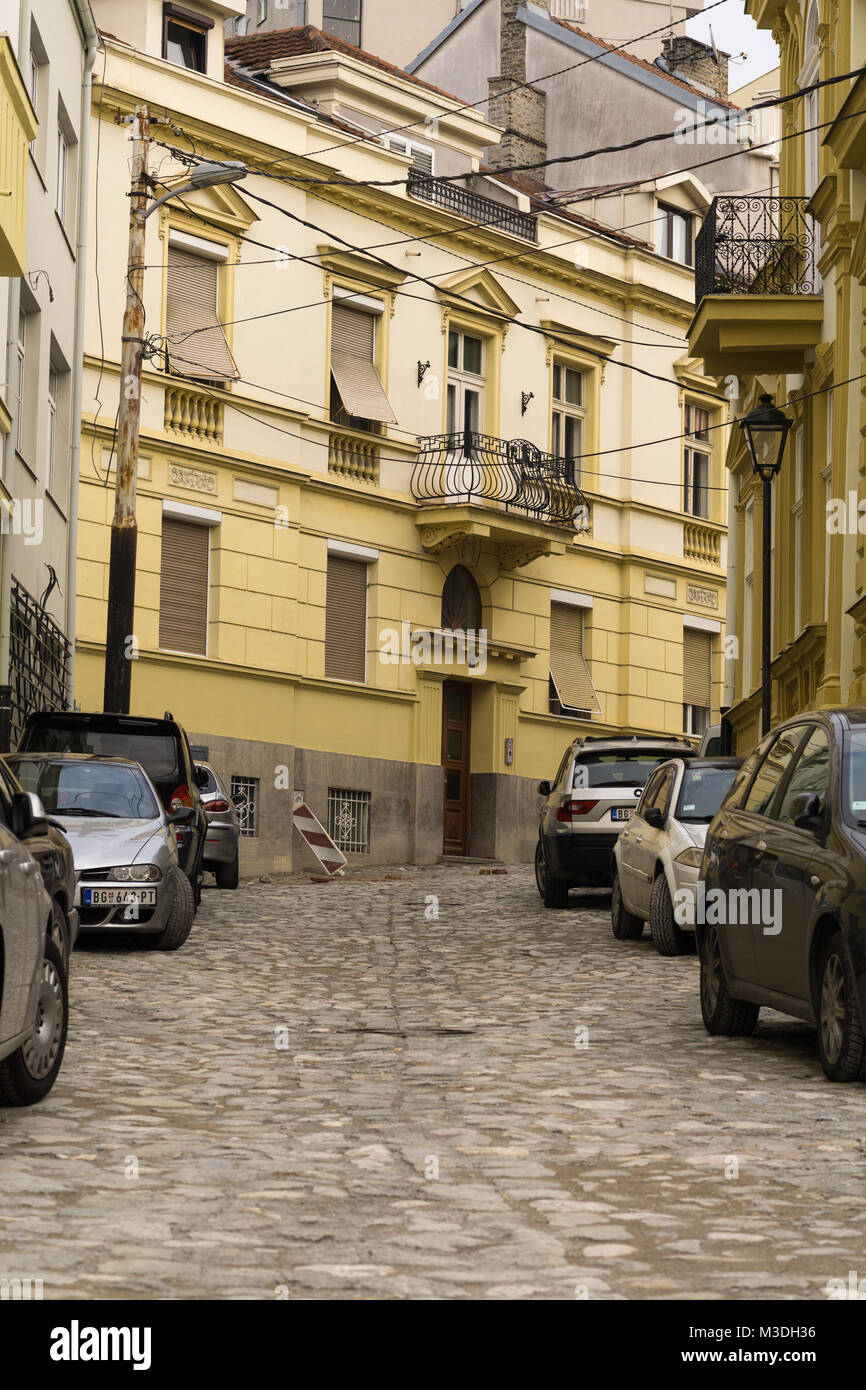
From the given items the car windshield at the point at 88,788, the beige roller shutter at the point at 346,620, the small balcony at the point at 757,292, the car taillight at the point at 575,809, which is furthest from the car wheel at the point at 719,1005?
the beige roller shutter at the point at 346,620

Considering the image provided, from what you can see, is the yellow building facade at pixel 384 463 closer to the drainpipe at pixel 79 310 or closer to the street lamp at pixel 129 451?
the drainpipe at pixel 79 310

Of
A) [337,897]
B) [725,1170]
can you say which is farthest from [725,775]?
[725,1170]

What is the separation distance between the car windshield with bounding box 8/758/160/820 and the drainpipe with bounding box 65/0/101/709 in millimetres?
10000

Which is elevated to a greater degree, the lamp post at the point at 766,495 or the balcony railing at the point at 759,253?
the balcony railing at the point at 759,253

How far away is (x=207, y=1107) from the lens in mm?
9188

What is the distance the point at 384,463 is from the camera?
114ft

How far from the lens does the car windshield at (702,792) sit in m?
17.3

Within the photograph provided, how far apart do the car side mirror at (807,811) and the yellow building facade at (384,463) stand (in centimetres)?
1919

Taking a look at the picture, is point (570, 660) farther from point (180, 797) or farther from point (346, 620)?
point (180, 797)

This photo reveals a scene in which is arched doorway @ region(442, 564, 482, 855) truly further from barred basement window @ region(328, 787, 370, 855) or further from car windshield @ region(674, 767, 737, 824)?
car windshield @ region(674, 767, 737, 824)

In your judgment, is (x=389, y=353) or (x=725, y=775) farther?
(x=389, y=353)
